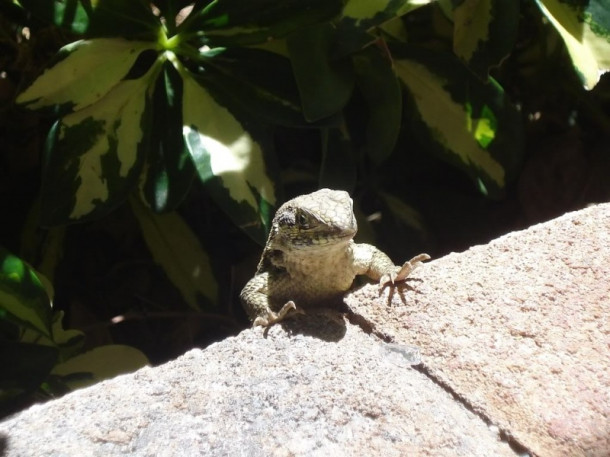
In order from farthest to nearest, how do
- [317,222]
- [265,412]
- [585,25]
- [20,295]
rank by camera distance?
[585,25], [20,295], [317,222], [265,412]

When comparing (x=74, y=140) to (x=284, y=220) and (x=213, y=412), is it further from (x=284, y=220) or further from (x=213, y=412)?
(x=213, y=412)

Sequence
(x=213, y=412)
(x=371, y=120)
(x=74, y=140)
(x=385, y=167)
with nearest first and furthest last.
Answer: (x=213, y=412), (x=74, y=140), (x=371, y=120), (x=385, y=167)

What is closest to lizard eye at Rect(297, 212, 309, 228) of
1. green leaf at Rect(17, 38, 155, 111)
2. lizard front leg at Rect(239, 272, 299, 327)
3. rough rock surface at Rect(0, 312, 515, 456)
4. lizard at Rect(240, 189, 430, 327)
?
lizard at Rect(240, 189, 430, 327)

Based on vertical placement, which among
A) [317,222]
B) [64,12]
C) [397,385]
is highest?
[64,12]

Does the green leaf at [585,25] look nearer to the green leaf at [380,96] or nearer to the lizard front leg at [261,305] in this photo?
the green leaf at [380,96]

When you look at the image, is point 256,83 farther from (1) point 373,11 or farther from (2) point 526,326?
(2) point 526,326

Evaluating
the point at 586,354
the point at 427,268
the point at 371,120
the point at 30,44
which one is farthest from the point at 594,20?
the point at 30,44

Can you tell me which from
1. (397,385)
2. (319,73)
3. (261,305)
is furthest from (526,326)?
(319,73)

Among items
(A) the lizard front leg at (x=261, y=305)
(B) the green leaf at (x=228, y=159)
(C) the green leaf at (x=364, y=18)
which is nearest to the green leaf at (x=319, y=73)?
(C) the green leaf at (x=364, y=18)
